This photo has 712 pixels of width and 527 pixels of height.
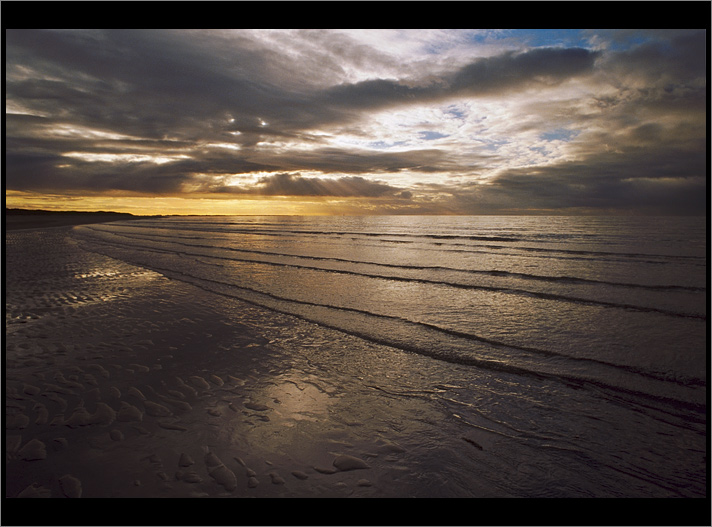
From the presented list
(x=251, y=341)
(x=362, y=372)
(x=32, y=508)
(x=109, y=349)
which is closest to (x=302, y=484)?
(x=32, y=508)

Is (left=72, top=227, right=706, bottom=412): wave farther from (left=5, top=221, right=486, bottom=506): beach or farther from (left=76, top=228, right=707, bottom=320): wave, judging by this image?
(left=76, top=228, right=707, bottom=320): wave

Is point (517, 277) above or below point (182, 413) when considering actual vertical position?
above

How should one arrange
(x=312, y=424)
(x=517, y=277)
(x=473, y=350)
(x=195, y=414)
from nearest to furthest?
(x=312, y=424) < (x=195, y=414) < (x=473, y=350) < (x=517, y=277)

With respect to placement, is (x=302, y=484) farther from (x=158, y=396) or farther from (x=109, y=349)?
(x=109, y=349)

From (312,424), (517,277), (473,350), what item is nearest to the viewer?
(312,424)

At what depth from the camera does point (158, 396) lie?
13.8ft

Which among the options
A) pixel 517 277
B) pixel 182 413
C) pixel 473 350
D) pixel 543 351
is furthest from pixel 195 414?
pixel 517 277

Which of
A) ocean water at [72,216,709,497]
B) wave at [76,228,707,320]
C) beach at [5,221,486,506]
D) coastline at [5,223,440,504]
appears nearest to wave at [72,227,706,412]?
ocean water at [72,216,709,497]

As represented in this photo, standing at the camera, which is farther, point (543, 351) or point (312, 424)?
point (543, 351)

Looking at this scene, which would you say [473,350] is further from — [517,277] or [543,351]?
[517,277]

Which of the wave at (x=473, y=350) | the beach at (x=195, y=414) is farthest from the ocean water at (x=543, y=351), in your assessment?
the beach at (x=195, y=414)
